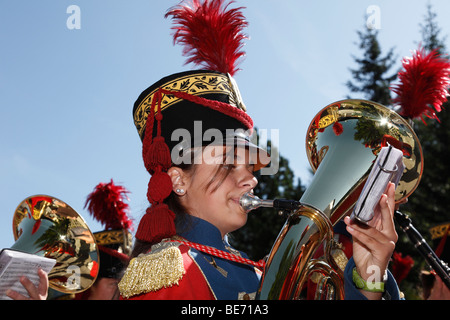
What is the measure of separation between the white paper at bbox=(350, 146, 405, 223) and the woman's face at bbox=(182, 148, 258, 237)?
0.70 meters

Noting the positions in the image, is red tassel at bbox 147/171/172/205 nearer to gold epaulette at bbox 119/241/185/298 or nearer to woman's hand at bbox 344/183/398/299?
gold epaulette at bbox 119/241/185/298

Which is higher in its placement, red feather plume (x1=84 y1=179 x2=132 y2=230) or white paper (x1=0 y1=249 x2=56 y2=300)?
white paper (x1=0 y1=249 x2=56 y2=300)

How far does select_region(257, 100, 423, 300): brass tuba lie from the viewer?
2.07 meters

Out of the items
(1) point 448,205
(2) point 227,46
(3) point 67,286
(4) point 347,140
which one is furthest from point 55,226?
(1) point 448,205

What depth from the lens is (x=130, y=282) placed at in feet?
7.17

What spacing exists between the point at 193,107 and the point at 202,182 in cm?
40

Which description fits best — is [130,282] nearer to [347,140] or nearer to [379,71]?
[347,140]

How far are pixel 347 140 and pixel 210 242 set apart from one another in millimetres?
967

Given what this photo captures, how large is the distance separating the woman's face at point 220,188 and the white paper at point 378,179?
70 centimetres

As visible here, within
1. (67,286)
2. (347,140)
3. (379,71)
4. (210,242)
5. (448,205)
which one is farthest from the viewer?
(379,71)

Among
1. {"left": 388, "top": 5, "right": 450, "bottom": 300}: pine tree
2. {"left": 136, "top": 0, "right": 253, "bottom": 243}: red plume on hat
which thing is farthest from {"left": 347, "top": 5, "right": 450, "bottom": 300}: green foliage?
{"left": 136, "top": 0, "right": 253, "bottom": 243}: red plume on hat

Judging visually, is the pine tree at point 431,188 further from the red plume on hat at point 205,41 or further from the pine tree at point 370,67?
the red plume on hat at point 205,41

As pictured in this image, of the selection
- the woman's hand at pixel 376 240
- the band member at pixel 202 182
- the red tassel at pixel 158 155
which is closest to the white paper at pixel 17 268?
the band member at pixel 202 182

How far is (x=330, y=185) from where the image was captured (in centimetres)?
245
